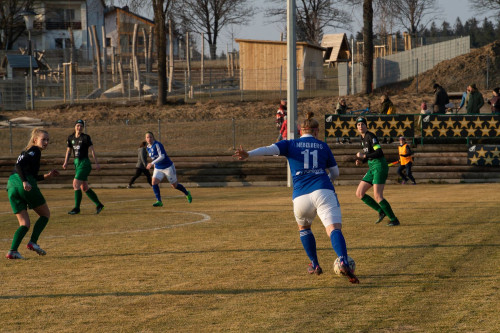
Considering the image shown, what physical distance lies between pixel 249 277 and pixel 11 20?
62278 mm

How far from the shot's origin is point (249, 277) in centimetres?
831

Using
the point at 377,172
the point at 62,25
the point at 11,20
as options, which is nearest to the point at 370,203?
the point at 377,172

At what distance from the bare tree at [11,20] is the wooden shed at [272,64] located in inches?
1147

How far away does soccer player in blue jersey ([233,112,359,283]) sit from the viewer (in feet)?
26.2

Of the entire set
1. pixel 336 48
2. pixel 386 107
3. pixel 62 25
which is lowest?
pixel 386 107

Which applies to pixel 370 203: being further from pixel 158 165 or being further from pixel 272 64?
pixel 272 64

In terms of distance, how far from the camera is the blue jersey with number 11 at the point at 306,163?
8.17m

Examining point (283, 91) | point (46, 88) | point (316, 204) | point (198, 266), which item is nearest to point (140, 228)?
point (198, 266)

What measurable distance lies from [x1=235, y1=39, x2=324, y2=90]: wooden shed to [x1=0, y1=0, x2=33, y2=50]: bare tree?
2913 centimetres

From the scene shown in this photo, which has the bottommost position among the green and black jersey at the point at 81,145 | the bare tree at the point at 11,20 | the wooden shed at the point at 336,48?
the green and black jersey at the point at 81,145

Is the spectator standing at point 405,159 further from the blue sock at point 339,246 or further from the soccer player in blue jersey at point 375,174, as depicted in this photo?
the blue sock at point 339,246

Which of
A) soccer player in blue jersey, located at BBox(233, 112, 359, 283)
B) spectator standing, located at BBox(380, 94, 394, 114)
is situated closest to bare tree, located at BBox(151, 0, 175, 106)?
spectator standing, located at BBox(380, 94, 394, 114)

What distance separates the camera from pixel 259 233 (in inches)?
476

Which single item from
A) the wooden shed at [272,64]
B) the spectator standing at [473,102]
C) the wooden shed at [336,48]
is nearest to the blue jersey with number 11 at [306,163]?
the spectator standing at [473,102]
